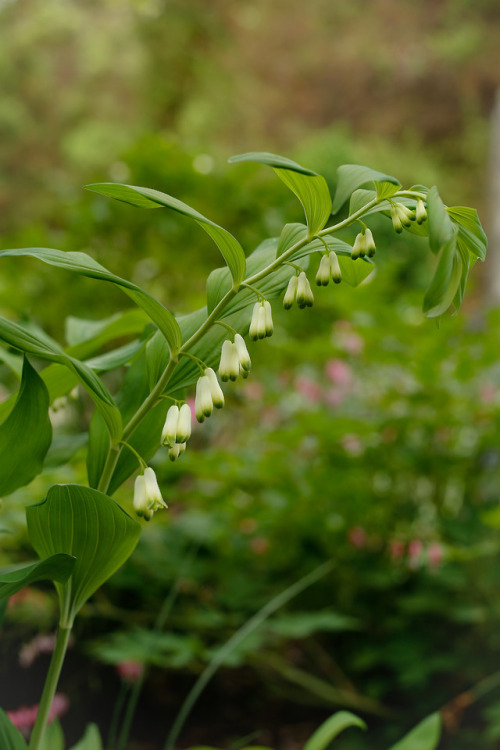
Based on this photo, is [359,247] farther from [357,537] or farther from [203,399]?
Result: [357,537]

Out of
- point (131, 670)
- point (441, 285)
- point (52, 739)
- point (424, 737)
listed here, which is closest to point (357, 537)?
point (131, 670)

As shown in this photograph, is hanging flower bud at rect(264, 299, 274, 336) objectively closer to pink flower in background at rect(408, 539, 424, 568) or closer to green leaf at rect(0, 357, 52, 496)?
green leaf at rect(0, 357, 52, 496)

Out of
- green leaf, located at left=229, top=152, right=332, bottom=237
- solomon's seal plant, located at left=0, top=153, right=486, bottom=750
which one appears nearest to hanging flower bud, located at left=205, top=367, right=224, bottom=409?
solomon's seal plant, located at left=0, top=153, right=486, bottom=750

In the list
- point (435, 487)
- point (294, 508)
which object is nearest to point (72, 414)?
point (294, 508)

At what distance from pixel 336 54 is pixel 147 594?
30.2ft

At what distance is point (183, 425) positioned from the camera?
0.41 m

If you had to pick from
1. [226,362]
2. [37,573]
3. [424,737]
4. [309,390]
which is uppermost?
[309,390]

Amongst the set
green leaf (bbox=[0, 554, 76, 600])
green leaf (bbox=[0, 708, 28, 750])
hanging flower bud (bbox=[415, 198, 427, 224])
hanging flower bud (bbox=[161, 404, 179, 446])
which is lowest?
green leaf (bbox=[0, 708, 28, 750])

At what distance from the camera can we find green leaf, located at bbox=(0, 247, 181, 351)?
0.38 metres

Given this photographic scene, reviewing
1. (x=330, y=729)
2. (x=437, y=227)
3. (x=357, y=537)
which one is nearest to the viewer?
(x=437, y=227)

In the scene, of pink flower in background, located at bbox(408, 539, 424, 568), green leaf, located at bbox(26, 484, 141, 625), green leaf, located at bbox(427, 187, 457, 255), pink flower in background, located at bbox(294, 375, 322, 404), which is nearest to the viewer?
green leaf, located at bbox(427, 187, 457, 255)

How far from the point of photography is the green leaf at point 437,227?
1.04 ft

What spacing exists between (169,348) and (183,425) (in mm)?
80

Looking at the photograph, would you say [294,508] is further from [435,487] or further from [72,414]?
[72,414]
